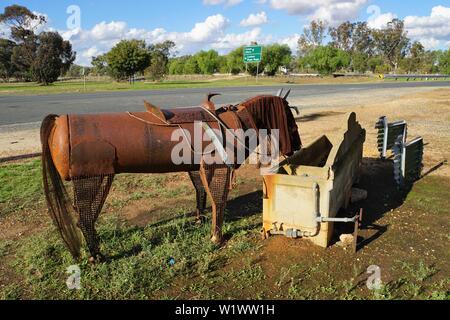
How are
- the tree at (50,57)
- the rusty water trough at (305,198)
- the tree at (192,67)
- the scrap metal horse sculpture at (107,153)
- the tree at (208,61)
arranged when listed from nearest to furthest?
the scrap metal horse sculpture at (107,153) → the rusty water trough at (305,198) → the tree at (50,57) → the tree at (208,61) → the tree at (192,67)

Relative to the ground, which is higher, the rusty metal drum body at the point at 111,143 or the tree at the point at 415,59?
the tree at the point at 415,59

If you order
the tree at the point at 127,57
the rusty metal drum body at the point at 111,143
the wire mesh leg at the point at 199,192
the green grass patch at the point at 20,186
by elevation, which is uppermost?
the tree at the point at 127,57

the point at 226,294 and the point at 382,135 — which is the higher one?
the point at 382,135

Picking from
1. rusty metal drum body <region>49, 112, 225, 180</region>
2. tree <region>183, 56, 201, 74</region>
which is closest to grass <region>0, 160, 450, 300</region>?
rusty metal drum body <region>49, 112, 225, 180</region>

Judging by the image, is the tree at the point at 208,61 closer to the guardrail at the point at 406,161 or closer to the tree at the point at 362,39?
the tree at the point at 362,39

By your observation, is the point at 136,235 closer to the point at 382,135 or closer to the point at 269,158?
the point at 269,158

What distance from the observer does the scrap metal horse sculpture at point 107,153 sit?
3812 mm

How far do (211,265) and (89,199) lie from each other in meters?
1.41

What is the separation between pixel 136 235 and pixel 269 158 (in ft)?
6.06

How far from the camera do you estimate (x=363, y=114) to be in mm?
15891

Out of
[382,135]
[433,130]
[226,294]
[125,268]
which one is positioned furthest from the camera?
[433,130]

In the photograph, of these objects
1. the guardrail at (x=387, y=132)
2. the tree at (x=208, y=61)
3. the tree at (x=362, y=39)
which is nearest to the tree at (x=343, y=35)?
the tree at (x=362, y=39)

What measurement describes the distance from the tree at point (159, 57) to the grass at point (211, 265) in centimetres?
5282
